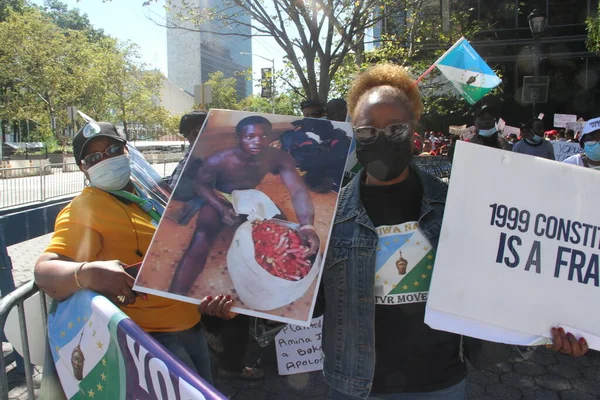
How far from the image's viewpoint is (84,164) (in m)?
2.16

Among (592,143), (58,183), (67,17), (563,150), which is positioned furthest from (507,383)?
(67,17)

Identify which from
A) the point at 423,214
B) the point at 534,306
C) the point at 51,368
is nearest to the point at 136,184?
the point at 51,368

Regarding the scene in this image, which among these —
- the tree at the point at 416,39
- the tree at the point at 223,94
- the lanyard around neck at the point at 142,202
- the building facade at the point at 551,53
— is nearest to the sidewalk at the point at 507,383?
the lanyard around neck at the point at 142,202

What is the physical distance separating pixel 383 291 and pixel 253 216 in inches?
21.5

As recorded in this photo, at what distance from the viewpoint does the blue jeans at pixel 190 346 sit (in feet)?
6.88

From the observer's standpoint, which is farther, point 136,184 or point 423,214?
point 136,184

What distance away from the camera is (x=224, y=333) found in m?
2.66

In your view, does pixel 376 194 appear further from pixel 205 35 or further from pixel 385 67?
→ pixel 205 35

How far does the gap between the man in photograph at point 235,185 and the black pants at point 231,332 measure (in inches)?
33.6

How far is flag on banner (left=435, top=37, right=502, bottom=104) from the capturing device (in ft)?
11.2

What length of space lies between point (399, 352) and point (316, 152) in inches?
31.9

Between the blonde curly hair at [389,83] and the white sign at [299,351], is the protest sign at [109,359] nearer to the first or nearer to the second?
the blonde curly hair at [389,83]

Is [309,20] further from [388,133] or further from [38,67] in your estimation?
[38,67]

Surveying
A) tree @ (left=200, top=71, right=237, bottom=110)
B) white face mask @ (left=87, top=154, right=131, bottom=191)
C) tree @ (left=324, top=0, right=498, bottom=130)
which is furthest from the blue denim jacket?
tree @ (left=200, top=71, right=237, bottom=110)
